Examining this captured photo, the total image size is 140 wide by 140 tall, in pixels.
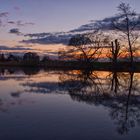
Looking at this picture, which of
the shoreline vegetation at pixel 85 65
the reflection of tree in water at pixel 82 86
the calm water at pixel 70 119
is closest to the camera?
the calm water at pixel 70 119

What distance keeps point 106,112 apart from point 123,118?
1.12 meters

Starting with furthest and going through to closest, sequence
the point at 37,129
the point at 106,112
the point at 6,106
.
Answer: the point at 6,106 → the point at 106,112 → the point at 37,129

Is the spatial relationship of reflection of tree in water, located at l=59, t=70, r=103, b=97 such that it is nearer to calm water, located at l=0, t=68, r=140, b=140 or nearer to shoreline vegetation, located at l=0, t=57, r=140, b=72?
calm water, located at l=0, t=68, r=140, b=140

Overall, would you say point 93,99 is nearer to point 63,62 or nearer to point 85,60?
point 85,60

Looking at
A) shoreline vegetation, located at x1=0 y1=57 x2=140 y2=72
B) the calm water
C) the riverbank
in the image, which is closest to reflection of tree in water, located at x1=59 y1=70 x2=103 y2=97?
the calm water

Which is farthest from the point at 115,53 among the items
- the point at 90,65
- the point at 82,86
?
the point at 82,86

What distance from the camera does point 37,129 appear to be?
758cm

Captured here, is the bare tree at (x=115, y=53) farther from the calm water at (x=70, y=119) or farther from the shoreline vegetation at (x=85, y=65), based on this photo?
the calm water at (x=70, y=119)

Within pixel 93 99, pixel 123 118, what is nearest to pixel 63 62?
pixel 93 99

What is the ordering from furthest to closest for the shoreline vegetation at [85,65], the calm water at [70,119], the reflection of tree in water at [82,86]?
the shoreline vegetation at [85,65]
the reflection of tree in water at [82,86]
the calm water at [70,119]

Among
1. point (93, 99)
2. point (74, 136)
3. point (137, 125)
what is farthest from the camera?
point (93, 99)

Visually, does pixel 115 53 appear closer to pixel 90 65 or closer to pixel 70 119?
pixel 90 65

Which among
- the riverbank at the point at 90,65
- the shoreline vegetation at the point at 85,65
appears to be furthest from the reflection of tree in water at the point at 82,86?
the riverbank at the point at 90,65

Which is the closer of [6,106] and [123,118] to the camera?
[123,118]
